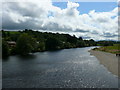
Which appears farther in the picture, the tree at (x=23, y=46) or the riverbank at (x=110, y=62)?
the tree at (x=23, y=46)

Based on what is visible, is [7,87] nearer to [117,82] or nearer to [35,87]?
[35,87]

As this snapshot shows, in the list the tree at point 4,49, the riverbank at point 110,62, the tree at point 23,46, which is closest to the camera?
the riverbank at point 110,62

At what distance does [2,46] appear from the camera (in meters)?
56.4

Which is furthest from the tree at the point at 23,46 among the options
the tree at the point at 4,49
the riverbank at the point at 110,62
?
the riverbank at the point at 110,62

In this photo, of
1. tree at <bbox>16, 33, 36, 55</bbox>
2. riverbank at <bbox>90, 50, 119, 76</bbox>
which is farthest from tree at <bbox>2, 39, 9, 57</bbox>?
riverbank at <bbox>90, 50, 119, 76</bbox>

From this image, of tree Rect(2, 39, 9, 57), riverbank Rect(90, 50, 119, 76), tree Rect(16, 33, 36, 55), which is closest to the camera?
riverbank Rect(90, 50, 119, 76)

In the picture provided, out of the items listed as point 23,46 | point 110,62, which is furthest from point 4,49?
point 110,62

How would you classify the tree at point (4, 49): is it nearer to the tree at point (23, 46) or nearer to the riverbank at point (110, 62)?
the tree at point (23, 46)

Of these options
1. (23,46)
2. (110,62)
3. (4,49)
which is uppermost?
(23,46)

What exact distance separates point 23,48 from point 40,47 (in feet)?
76.1

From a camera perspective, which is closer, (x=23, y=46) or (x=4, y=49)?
(x=4, y=49)

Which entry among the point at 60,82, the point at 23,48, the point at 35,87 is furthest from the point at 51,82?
the point at 23,48

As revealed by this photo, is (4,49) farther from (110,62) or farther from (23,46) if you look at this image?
(110,62)

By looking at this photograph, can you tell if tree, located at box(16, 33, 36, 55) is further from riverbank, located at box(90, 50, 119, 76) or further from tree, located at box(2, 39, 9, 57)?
riverbank, located at box(90, 50, 119, 76)
